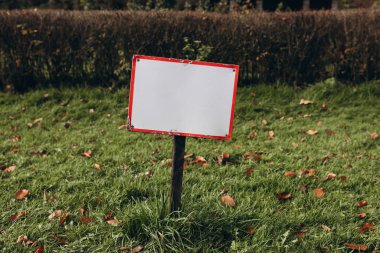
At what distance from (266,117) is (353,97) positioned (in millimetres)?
1500

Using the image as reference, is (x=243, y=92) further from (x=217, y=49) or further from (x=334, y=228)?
(x=334, y=228)

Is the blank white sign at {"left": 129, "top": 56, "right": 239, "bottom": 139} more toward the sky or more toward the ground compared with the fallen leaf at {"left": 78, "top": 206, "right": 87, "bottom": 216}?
more toward the sky

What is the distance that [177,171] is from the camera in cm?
277

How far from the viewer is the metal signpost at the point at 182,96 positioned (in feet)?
8.17

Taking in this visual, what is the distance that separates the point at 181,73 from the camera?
2.50 metres

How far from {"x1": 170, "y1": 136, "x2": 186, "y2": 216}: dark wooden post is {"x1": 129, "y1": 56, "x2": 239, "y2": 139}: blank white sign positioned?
0.55 ft

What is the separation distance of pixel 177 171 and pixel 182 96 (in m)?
0.55

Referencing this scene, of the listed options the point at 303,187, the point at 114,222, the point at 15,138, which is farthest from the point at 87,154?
the point at 303,187

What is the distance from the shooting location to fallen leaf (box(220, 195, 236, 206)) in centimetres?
320

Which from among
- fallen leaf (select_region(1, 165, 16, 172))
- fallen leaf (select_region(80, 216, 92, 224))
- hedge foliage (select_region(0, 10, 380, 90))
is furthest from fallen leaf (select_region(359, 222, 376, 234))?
hedge foliage (select_region(0, 10, 380, 90))

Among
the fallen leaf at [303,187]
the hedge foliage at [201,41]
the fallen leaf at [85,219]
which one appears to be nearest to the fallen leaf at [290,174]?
the fallen leaf at [303,187]

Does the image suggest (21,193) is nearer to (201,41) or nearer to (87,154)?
(87,154)

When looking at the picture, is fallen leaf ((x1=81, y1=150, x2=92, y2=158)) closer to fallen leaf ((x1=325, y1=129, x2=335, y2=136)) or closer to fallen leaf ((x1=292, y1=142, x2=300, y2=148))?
fallen leaf ((x1=292, y1=142, x2=300, y2=148))

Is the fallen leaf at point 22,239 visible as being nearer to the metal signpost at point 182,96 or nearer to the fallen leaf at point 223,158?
the metal signpost at point 182,96
